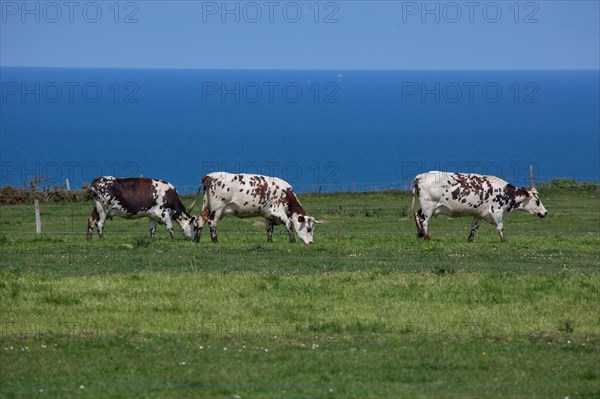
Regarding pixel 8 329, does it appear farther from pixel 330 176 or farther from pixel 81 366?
pixel 330 176

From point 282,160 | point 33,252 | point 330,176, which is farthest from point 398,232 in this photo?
point 282,160

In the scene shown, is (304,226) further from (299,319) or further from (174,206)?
(299,319)

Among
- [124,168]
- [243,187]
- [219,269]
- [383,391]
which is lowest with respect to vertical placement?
[383,391]

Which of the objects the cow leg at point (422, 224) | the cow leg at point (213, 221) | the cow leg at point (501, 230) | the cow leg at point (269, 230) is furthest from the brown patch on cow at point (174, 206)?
the cow leg at point (501, 230)

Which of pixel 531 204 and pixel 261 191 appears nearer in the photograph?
pixel 261 191

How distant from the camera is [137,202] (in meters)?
35.4

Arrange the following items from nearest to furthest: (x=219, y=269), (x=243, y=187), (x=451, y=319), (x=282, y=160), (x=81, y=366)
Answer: (x=81, y=366)
(x=451, y=319)
(x=219, y=269)
(x=243, y=187)
(x=282, y=160)

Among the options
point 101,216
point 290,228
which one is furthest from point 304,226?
point 101,216

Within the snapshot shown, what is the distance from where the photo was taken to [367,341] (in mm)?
17906

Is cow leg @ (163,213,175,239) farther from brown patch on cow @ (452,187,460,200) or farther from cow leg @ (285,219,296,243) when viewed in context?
brown patch on cow @ (452,187,460,200)

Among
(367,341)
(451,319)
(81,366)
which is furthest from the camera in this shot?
(451,319)

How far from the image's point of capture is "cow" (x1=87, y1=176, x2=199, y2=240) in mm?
35062

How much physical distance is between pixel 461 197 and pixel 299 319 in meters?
16.3

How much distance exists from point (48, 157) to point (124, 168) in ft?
96.0
